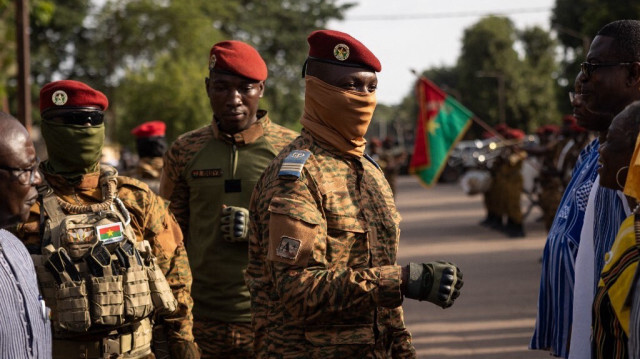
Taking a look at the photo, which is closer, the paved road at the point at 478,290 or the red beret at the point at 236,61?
the red beret at the point at 236,61

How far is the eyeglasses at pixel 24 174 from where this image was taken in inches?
122

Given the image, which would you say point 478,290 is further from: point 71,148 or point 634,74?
point 71,148

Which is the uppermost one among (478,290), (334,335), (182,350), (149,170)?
(334,335)

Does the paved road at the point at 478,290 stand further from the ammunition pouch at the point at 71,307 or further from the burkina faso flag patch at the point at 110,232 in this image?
the ammunition pouch at the point at 71,307

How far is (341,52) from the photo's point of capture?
3477 mm

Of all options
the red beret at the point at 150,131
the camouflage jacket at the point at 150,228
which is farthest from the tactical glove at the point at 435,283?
the red beret at the point at 150,131

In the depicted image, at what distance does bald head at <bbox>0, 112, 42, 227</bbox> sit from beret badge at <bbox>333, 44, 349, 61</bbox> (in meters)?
1.10

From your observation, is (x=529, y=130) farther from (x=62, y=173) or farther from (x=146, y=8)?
(x=62, y=173)

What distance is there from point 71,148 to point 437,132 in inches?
428

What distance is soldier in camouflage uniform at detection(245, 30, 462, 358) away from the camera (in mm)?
3158

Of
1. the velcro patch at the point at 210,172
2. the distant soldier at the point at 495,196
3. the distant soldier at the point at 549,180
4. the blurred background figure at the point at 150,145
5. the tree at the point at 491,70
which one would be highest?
the velcro patch at the point at 210,172

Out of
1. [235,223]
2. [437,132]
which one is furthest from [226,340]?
[437,132]

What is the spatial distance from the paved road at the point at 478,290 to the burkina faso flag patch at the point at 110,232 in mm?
4951

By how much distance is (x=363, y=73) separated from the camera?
11.5ft
